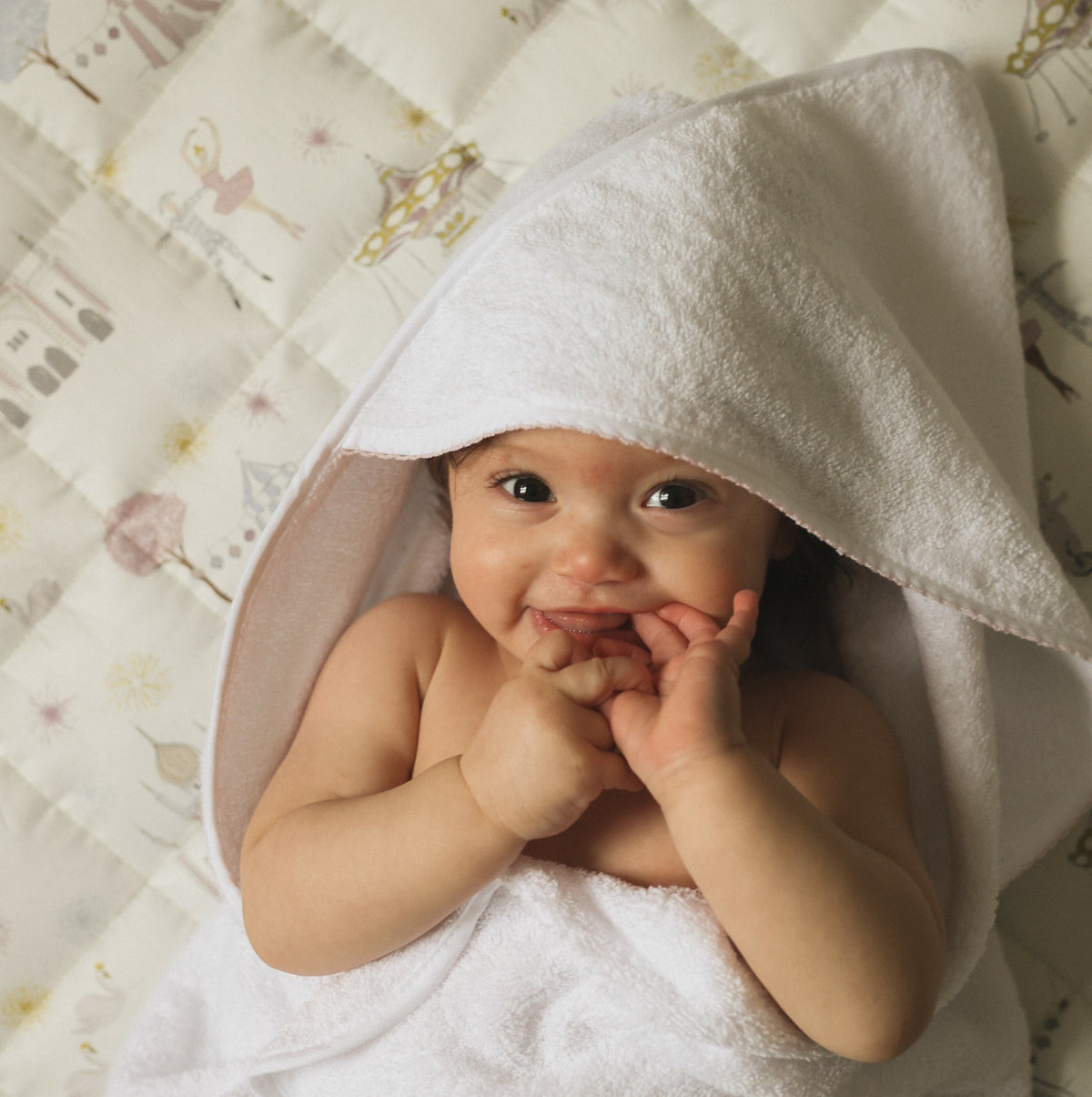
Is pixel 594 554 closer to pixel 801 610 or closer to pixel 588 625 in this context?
pixel 588 625

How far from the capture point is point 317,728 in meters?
0.99

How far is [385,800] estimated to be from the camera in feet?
2.84

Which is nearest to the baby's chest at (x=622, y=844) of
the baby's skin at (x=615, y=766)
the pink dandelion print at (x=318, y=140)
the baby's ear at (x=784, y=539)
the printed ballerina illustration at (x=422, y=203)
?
the baby's skin at (x=615, y=766)

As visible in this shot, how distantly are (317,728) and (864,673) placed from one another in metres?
0.54

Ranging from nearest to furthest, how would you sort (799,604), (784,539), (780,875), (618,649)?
(780,875) → (618,649) → (784,539) → (799,604)

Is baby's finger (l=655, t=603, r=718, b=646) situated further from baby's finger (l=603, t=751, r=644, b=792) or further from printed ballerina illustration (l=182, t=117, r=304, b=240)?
printed ballerina illustration (l=182, t=117, r=304, b=240)

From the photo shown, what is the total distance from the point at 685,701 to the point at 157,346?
2.43ft

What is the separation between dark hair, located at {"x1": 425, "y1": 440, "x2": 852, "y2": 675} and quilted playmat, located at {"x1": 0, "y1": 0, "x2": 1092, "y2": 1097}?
0.26 meters

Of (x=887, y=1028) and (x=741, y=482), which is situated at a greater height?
(x=741, y=482)

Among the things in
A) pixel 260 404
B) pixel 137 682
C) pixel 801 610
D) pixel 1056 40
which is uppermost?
pixel 1056 40

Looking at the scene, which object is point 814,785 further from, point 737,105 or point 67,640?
point 67,640

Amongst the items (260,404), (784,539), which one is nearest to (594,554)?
(784,539)

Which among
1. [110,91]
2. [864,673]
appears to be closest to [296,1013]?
[864,673]

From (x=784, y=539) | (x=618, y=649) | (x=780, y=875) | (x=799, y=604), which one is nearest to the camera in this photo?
(x=780, y=875)
